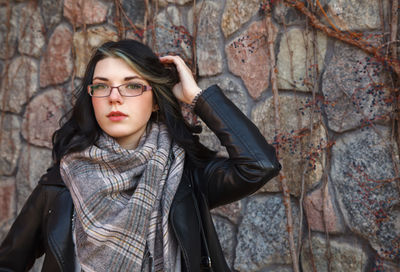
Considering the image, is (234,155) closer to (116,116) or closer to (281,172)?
(116,116)

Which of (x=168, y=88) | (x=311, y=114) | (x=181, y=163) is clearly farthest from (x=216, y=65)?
(x=181, y=163)

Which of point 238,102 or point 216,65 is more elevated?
point 216,65

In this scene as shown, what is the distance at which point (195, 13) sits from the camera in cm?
234

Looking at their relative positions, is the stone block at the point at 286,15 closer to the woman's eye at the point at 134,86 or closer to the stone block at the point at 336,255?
the woman's eye at the point at 134,86

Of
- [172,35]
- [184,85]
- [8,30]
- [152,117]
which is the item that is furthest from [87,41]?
[184,85]

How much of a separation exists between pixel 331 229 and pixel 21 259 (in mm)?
1529

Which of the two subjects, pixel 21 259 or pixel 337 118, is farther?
pixel 337 118

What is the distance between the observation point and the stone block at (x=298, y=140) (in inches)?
80.9

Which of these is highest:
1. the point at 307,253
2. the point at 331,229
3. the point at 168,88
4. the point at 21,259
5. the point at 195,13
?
the point at 195,13

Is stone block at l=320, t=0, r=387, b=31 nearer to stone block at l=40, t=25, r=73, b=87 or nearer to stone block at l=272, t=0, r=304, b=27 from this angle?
stone block at l=272, t=0, r=304, b=27

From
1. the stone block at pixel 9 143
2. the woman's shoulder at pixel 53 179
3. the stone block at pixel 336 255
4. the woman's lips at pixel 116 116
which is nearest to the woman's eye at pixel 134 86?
the woman's lips at pixel 116 116

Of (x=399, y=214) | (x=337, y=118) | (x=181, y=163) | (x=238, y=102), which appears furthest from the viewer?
(x=238, y=102)

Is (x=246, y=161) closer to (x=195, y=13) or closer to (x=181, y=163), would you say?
(x=181, y=163)

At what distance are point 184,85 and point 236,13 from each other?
951 mm
